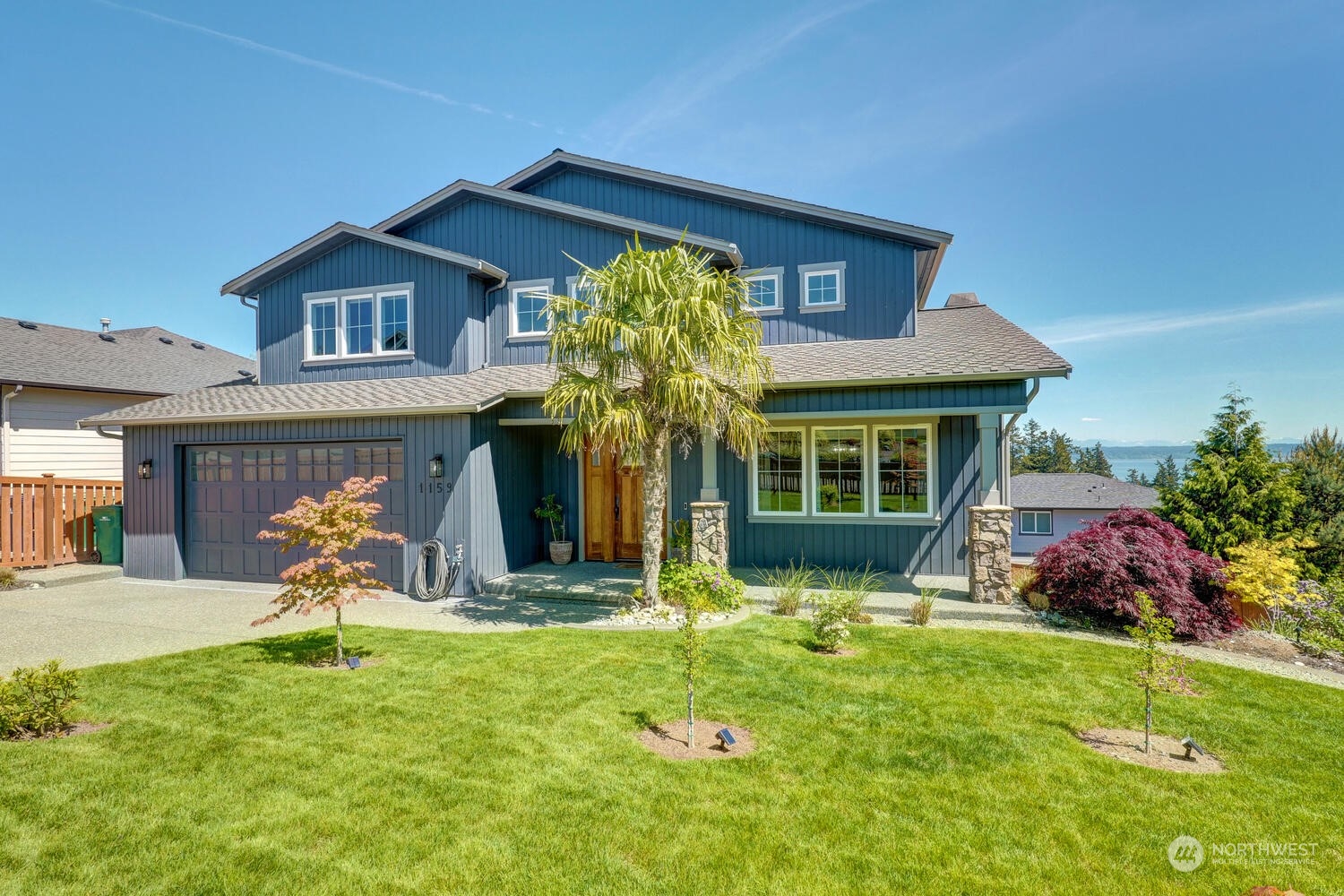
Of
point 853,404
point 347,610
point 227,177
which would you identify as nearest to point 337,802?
point 347,610

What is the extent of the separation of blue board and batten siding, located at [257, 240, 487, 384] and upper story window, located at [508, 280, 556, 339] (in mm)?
622

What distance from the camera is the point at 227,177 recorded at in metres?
13.2

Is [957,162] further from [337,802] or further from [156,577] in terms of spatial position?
[156,577]

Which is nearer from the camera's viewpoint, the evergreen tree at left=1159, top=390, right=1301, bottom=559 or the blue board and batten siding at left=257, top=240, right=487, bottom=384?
the blue board and batten siding at left=257, top=240, right=487, bottom=384

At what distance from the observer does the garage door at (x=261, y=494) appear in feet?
31.1

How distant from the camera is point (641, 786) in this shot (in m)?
3.58

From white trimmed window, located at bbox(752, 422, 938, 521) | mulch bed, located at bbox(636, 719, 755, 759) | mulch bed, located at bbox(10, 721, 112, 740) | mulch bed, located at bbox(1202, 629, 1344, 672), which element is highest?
white trimmed window, located at bbox(752, 422, 938, 521)

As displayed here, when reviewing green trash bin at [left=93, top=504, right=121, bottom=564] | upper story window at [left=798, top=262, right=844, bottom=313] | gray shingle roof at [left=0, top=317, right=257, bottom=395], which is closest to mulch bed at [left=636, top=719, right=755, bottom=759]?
upper story window at [left=798, top=262, right=844, bottom=313]

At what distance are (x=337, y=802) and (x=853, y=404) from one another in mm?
7403

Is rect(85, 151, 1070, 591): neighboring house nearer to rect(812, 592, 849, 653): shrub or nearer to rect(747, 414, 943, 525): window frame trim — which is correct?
rect(747, 414, 943, 525): window frame trim

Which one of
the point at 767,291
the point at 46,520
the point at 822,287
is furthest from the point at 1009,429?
the point at 46,520

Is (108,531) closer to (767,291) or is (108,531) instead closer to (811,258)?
(767,291)

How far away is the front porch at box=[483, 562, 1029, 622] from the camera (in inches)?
305

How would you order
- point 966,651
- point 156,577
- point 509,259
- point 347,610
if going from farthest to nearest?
point 509,259, point 156,577, point 347,610, point 966,651
